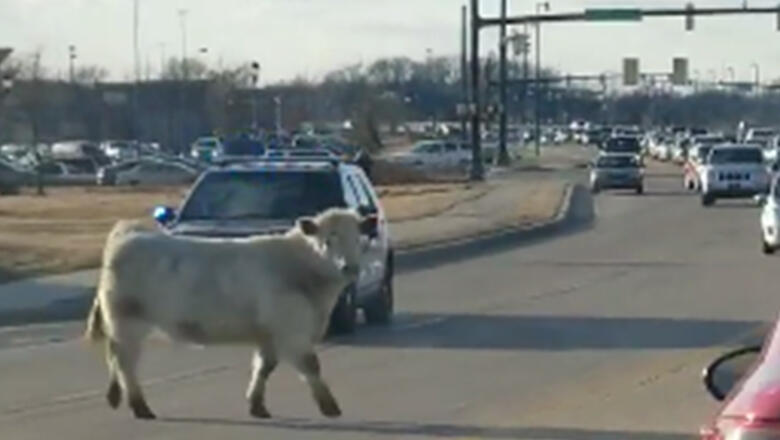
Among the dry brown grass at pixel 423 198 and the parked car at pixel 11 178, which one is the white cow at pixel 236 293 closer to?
the dry brown grass at pixel 423 198

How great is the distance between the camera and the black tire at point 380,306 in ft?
76.6

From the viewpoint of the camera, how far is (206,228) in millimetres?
21594

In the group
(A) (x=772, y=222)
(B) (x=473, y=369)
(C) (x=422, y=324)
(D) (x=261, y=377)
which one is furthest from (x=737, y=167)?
(D) (x=261, y=377)

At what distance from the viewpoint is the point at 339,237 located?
15.1 meters

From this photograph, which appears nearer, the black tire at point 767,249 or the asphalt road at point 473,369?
the asphalt road at point 473,369

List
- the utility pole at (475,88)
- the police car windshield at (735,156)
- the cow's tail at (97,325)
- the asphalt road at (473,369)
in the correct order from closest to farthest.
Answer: the asphalt road at (473,369), the cow's tail at (97,325), the police car windshield at (735,156), the utility pole at (475,88)

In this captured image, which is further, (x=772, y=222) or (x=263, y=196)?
(x=772, y=222)

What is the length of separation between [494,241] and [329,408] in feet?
91.9

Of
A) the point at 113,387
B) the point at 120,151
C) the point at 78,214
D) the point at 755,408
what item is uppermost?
the point at 755,408

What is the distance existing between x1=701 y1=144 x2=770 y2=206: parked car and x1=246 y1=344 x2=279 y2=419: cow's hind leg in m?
48.6

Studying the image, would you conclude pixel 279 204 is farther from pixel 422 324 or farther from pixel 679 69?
pixel 679 69

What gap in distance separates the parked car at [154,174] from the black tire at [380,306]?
57.7 meters

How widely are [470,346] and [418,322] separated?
320cm

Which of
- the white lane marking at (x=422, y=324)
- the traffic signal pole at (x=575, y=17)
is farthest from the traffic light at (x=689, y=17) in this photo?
the white lane marking at (x=422, y=324)
